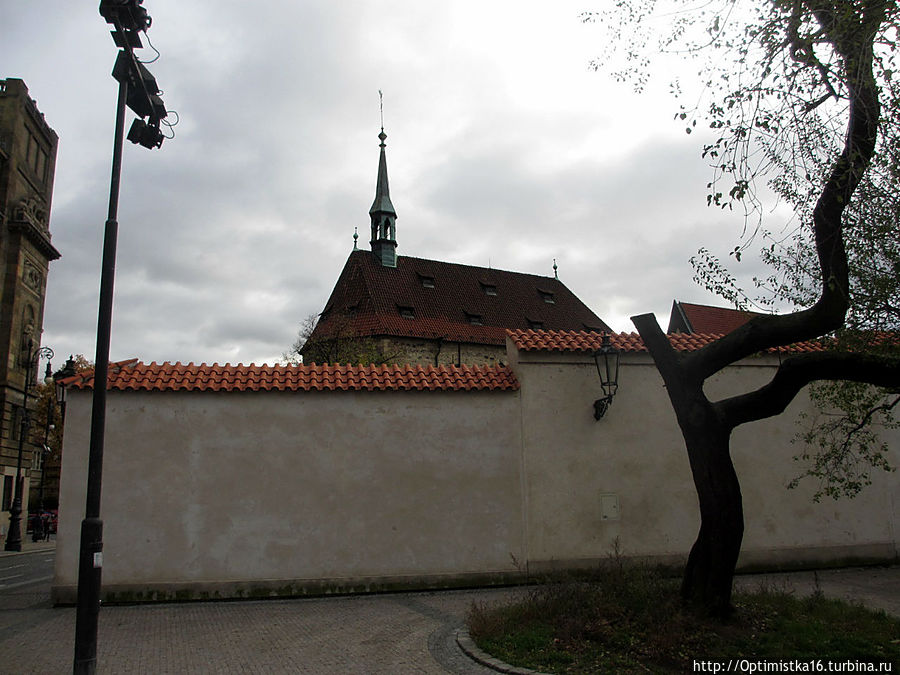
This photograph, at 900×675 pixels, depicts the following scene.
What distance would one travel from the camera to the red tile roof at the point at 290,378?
10.4m

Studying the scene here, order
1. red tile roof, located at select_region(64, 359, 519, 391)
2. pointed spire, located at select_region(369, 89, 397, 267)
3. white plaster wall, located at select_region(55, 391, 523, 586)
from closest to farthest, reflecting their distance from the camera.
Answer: white plaster wall, located at select_region(55, 391, 523, 586)
red tile roof, located at select_region(64, 359, 519, 391)
pointed spire, located at select_region(369, 89, 397, 267)

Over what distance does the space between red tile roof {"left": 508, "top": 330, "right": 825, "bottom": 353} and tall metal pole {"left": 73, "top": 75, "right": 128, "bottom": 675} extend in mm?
6913

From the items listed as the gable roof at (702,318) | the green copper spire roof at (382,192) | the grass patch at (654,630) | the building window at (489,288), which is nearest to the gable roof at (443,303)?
the building window at (489,288)

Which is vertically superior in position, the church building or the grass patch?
the church building

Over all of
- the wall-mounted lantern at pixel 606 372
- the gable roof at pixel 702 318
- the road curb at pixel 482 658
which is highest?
the gable roof at pixel 702 318

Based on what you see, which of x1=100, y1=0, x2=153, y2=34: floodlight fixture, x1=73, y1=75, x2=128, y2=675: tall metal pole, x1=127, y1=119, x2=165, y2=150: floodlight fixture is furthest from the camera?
x1=127, y1=119, x2=165, y2=150: floodlight fixture

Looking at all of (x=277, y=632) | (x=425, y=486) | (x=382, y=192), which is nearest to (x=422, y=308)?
(x=382, y=192)

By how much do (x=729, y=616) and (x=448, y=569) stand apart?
489 centimetres

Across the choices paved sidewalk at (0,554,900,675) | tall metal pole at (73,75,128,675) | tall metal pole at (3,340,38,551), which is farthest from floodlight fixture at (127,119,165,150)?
tall metal pole at (3,340,38,551)

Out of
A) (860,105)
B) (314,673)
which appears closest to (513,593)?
(314,673)

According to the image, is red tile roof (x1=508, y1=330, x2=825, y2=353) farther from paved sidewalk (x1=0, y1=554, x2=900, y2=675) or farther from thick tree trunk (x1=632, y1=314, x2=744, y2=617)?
paved sidewalk (x1=0, y1=554, x2=900, y2=675)

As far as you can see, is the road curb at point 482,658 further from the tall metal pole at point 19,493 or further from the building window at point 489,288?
the building window at point 489,288

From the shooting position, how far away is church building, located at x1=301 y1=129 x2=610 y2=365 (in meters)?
36.3

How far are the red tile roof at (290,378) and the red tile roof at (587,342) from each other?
2.26 ft
